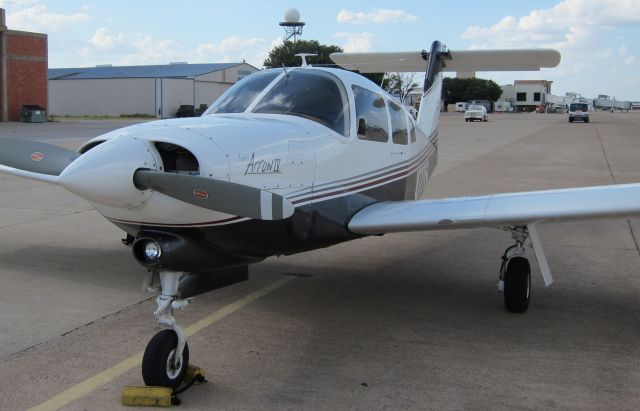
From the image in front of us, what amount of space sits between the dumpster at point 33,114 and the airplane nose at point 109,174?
42.8m

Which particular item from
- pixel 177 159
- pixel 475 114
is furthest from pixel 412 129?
pixel 475 114

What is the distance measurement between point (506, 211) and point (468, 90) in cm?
12339


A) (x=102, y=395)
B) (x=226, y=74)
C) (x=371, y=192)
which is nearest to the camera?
(x=102, y=395)

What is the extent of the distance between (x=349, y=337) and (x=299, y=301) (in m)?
1.04

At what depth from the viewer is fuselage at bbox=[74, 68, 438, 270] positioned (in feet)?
12.8

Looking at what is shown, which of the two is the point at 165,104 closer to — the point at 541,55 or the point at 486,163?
the point at 486,163

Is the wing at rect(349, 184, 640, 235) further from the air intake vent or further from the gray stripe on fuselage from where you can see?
the air intake vent

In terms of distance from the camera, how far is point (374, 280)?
23.1 feet

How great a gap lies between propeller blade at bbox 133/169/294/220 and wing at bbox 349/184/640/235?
176 cm

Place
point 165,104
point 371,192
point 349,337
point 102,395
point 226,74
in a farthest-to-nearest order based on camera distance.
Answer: point 226,74, point 165,104, point 371,192, point 349,337, point 102,395

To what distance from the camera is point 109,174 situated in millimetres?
3666

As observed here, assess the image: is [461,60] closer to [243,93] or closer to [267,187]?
[243,93]

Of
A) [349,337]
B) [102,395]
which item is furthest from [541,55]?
[102,395]

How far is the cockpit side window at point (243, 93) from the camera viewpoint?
549cm
